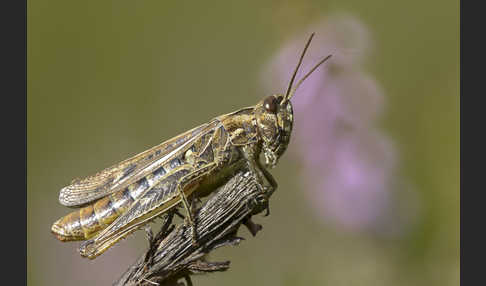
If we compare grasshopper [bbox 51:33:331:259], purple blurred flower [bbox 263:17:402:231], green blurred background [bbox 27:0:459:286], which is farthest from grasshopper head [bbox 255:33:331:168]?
green blurred background [bbox 27:0:459:286]

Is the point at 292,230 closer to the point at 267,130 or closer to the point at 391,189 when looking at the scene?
the point at 391,189

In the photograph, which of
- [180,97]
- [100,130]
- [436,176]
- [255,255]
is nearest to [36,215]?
[100,130]

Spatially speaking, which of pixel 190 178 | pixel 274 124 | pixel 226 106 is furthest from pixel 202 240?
pixel 226 106

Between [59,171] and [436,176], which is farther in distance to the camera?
[59,171]

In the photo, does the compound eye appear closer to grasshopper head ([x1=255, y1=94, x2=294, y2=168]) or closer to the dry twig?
grasshopper head ([x1=255, y1=94, x2=294, y2=168])

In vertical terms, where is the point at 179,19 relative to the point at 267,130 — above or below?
above

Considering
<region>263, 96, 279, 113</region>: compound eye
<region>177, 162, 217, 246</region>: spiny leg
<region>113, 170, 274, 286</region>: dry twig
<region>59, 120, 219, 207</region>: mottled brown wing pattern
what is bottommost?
<region>113, 170, 274, 286</region>: dry twig

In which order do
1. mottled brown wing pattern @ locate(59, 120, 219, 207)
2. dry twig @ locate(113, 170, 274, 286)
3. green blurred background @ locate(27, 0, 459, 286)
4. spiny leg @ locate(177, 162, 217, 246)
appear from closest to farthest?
1. dry twig @ locate(113, 170, 274, 286)
2. spiny leg @ locate(177, 162, 217, 246)
3. mottled brown wing pattern @ locate(59, 120, 219, 207)
4. green blurred background @ locate(27, 0, 459, 286)
